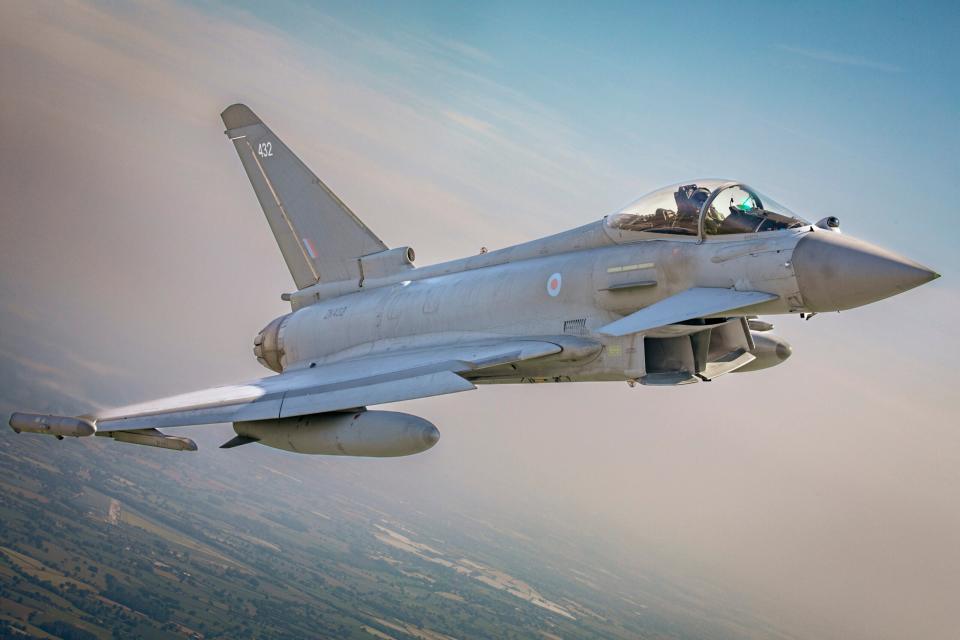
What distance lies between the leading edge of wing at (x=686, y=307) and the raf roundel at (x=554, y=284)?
1.04m

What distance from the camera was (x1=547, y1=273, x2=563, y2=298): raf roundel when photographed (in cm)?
1259

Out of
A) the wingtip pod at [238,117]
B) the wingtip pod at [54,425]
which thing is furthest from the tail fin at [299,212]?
the wingtip pod at [54,425]

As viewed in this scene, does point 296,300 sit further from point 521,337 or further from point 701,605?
point 701,605

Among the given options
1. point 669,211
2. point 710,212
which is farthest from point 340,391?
point 710,212

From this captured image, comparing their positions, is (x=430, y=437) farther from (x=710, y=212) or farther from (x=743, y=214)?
(x=743, y=214)

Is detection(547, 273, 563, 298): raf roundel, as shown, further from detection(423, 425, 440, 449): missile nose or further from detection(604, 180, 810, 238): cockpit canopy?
detection(423, 425, 440, 449): missile nose

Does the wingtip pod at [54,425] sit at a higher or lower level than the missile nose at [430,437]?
lower

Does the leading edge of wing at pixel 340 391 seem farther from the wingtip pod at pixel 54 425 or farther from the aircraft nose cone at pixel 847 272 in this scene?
the aircraft nose cone at pixel 847 272

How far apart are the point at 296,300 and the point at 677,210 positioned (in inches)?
294

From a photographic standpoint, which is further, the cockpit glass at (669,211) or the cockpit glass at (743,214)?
the cockpit glass at (669,211)

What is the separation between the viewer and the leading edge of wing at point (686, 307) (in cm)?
1095

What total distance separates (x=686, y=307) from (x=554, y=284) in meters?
2.00

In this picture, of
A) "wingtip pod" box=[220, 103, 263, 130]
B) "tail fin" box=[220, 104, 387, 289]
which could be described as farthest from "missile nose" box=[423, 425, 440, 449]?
"wingtip pod" box=[220, 103, 263, 130]

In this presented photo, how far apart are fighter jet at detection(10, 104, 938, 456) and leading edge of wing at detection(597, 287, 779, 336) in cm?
2
